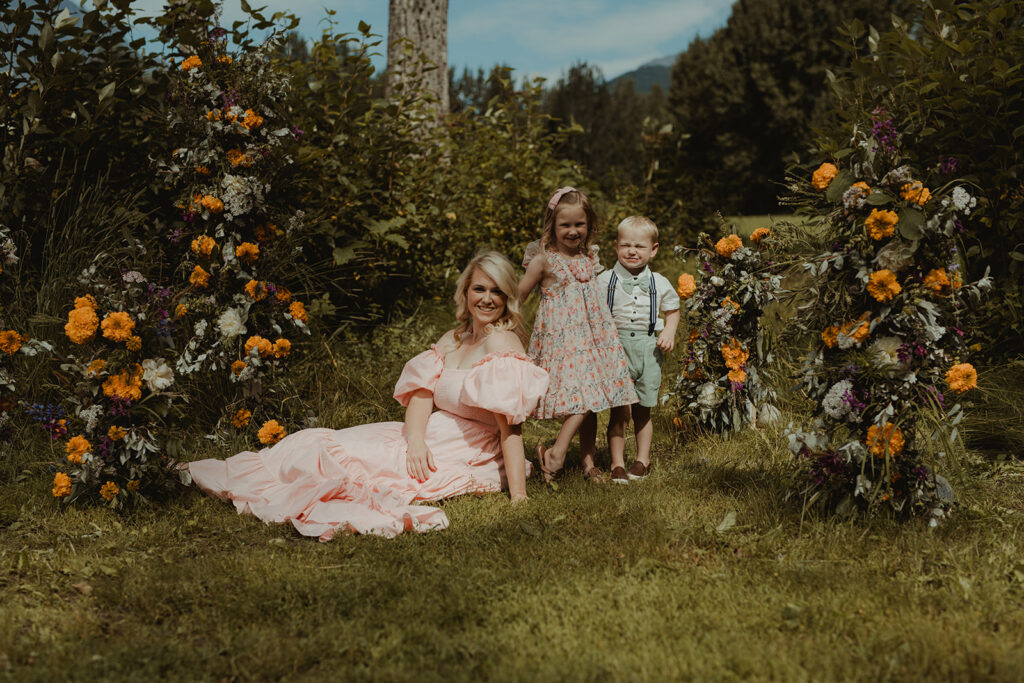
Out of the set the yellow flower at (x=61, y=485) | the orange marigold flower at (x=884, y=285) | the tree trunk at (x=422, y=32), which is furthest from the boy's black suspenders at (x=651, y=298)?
the tree trunk at (x=422, y=32)

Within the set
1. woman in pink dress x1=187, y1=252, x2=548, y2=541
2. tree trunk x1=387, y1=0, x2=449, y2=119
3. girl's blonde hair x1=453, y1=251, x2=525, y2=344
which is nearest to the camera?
woman in pink dress x1=187, y1=252, x2=548, y2=541

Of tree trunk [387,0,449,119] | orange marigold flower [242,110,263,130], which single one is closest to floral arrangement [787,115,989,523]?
orange marigold flower [242,110,263,130]

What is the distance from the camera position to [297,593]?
2.99 m

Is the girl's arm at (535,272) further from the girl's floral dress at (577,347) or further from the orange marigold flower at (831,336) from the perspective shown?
the orange marigold flower at (831,336)

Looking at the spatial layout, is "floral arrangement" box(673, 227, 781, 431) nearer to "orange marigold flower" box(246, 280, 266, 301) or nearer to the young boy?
the young boy

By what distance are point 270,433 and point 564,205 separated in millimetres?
2144

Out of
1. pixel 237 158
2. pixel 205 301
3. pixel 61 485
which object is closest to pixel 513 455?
pixel 205 301

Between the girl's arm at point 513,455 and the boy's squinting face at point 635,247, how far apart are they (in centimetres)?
126

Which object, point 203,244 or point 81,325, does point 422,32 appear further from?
point 81,325

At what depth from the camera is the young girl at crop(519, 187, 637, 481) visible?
441cm

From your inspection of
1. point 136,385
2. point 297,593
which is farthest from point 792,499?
point 136,385

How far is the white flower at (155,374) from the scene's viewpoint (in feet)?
12.3

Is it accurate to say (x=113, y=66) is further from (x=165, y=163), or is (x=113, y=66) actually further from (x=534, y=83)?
(x=534, y=83)

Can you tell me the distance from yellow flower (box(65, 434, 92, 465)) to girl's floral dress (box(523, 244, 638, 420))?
2249 mm
